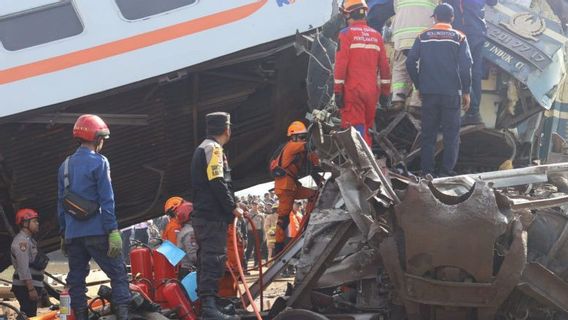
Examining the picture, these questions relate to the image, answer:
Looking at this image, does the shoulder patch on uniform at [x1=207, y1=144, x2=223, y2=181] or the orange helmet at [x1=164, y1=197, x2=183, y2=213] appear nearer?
the shoulder patch on uniform at [x1=207, y1=144, x2=223, y2=181]

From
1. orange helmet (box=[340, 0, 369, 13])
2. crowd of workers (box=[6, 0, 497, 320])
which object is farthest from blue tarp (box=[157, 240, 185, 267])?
orange helmet (box=[340, 0, 369, 13])

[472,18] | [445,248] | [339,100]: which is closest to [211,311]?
[445,248]

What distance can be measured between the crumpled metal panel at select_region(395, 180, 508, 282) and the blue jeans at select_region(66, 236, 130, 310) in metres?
2.13

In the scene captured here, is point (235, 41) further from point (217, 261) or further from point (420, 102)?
point (217, 261)

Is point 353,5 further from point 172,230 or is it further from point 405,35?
point 172,230

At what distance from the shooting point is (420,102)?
19.0 feet

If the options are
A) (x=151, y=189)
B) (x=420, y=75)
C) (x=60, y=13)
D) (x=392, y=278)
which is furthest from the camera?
(x=151, y=189)

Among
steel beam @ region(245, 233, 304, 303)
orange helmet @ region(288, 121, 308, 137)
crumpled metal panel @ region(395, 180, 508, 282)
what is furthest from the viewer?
orange helmet @ region(288, 121, 308, 137)

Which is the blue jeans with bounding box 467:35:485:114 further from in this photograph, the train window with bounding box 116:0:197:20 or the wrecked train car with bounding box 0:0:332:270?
the train window with bounding box 116:0:197:20

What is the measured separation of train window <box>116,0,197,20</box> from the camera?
21.2ft

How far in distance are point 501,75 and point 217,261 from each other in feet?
9.76

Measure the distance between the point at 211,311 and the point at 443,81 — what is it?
2.55m

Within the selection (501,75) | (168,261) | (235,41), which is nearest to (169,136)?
(235,41)

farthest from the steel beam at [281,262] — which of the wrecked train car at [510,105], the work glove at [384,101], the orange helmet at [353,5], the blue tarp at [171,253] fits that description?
the orange helmet at [353,5]
